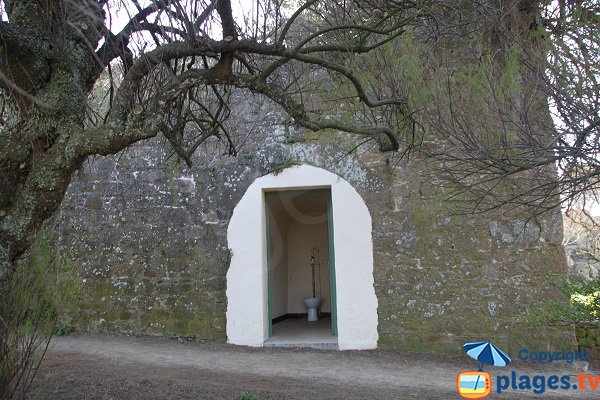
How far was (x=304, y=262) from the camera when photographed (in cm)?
946

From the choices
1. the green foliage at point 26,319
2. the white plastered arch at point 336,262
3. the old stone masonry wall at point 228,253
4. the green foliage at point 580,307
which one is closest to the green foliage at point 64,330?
the old stone masonry wall at point 228,253

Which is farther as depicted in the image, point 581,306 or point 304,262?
point 304,262

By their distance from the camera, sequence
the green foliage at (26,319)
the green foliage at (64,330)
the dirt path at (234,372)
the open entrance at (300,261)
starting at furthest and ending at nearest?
the open entrance at (300,261)
the green foliage at (64,330)
the dirt path at (234,372)
the green foliage at (26,319)

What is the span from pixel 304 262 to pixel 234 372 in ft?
16.1

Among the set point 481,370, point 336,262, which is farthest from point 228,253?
point 481,370

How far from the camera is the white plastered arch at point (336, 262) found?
582cm

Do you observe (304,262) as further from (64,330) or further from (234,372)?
(234,372)

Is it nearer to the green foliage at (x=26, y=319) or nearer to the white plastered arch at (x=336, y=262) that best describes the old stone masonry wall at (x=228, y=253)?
the white plastered arch at (x=336, y=262)

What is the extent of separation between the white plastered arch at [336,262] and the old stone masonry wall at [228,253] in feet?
0.37

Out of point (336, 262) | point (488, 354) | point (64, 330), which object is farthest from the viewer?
point (64, 330)

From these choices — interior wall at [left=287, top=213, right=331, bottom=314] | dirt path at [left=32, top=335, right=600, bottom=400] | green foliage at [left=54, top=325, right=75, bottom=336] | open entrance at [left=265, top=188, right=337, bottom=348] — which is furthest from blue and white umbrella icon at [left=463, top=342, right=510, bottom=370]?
interior wall at [left=287, top=213, right=331, bottom=314]

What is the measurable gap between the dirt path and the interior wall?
11.2ft

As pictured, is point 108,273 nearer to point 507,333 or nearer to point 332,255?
point 332,255

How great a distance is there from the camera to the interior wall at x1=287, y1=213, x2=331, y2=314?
9.25 metres
